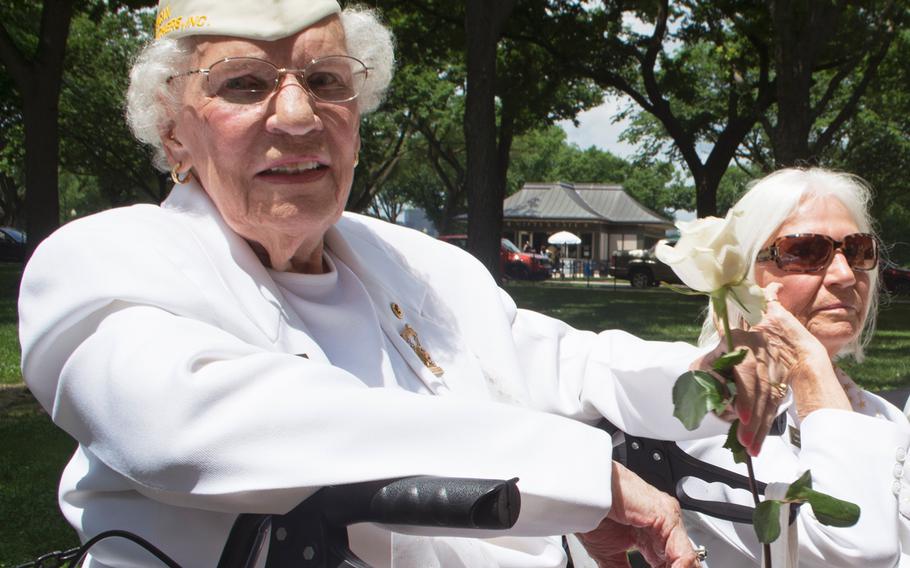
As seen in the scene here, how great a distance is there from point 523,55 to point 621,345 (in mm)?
18908

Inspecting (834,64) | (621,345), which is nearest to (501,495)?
(621,345)

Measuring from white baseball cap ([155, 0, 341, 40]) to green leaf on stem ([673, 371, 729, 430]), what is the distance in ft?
3.63

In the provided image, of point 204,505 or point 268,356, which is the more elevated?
point 268,356

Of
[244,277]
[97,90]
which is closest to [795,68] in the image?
[244,277]

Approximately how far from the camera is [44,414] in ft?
22.0

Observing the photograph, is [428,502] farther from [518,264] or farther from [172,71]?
[518,264]

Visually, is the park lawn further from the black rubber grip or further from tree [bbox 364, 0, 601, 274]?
tree [bbox 364, 0, 601, 274]

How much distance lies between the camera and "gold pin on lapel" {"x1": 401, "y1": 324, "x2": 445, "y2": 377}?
2.06 m

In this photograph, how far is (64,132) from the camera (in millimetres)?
31562

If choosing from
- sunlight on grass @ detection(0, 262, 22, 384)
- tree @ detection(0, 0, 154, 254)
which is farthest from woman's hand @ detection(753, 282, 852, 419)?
tree @ detection(0, 0, 154, 254)

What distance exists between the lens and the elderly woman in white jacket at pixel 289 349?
1.35 metres

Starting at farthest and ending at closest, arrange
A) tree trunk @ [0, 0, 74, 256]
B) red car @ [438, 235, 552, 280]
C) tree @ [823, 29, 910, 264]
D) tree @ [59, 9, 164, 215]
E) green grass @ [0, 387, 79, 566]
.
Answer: red car @ [438, 235, 552, 280] < tree @ [823, 29, 910, 264] < tree @ [59, 9, 164, 215] < tree trunk @ [0, 0, 74, 256] < green grass @ [0, 387, 79, 566]

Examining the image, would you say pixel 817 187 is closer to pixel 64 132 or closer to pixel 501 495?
pixel 501 495

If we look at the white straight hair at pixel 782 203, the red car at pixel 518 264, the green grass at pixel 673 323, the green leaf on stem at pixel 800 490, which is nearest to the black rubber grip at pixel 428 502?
the green leaf on stem at pixel 800 490
